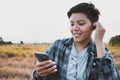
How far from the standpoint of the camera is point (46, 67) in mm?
3969

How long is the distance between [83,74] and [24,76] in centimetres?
1093

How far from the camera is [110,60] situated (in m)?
4.10

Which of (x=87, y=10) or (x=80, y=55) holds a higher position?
(x=87, y=10)

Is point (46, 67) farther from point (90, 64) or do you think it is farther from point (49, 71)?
point (90, 64)

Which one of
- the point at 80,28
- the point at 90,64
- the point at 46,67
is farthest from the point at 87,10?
the point at 46,67

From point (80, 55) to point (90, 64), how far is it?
0.39 ft

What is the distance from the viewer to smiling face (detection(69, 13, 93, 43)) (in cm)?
410

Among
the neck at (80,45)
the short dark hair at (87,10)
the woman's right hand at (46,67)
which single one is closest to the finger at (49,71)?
the woman's right hand at (46,67)

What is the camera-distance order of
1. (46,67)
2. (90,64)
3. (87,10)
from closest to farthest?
(46,67)
(90,64)
(87,10)

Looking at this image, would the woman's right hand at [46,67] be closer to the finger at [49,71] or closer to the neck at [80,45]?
the finger at [49,71]

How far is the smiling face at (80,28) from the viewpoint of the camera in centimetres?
410

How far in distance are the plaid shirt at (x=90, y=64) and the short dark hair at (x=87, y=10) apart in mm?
220

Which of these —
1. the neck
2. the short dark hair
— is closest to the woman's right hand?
the neck

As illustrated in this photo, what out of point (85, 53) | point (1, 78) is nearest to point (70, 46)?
point (85, 53)
